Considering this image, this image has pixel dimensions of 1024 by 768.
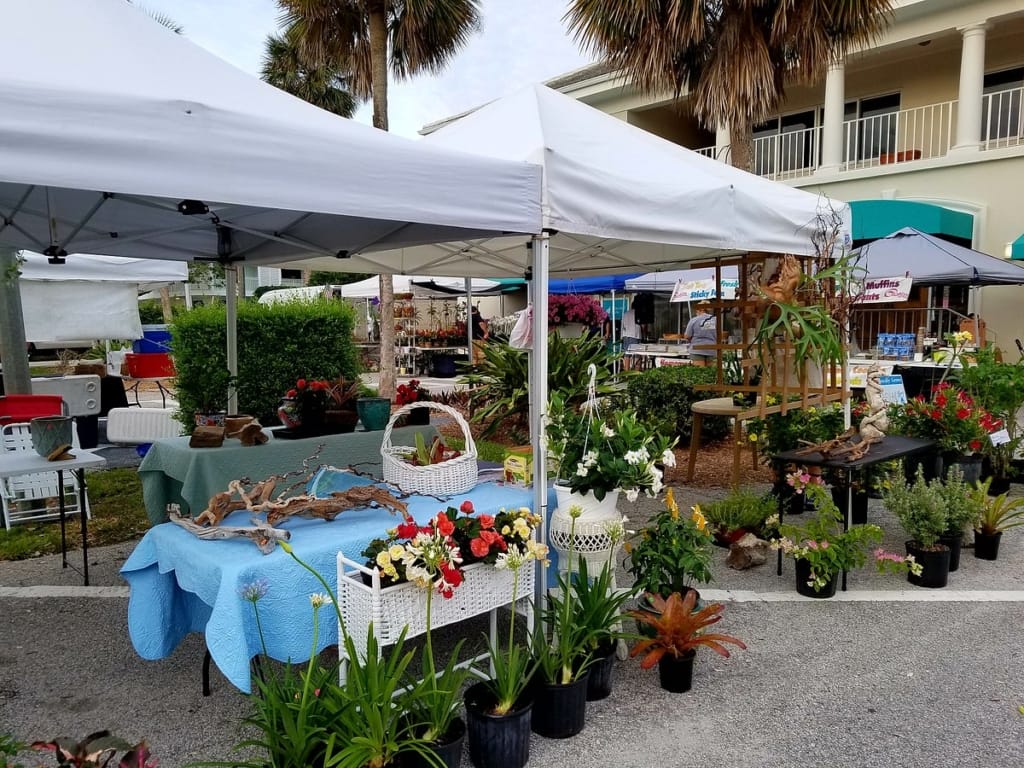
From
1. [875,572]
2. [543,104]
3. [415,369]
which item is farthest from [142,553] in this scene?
[415,369]

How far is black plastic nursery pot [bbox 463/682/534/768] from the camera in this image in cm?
230

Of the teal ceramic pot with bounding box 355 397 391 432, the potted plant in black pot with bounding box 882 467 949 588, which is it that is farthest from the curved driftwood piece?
the potted plant in black pot with bounding box 882 467 949 588

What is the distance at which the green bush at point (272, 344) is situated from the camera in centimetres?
752

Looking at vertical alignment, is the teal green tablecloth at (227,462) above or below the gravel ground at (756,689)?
above

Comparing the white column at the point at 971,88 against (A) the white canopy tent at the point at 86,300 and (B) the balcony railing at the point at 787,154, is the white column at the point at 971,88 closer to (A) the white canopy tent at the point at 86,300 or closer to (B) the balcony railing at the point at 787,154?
(B) the balcony railing at the point at 787,154

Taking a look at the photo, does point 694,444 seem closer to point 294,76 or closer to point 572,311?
point 572,311

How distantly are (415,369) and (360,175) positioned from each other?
48.6 ft

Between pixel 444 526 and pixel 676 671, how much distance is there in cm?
122

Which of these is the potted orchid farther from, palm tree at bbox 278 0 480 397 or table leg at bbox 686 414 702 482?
palm tree at bbox 278 0 480 397

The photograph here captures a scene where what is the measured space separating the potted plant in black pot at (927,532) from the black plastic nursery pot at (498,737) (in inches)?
111

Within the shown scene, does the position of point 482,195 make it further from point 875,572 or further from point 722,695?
point 875,572

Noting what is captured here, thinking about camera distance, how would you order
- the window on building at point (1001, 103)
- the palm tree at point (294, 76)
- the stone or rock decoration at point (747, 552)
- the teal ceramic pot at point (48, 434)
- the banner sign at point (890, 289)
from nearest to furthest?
1. the teal ceramic pot at point (48, 434)
2. the stone or rock decoration at point (747, 552)
3. the banner sign at point (890, 289)
4. the window on building at point (1001, 103)
5. the palm tree at point (294, 76)

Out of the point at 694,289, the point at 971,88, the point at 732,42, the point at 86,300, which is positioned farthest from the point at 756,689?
the point at 971,88

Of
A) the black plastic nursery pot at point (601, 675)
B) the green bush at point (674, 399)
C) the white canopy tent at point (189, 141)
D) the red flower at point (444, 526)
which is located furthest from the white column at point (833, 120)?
the red flower at point (444, 526)
